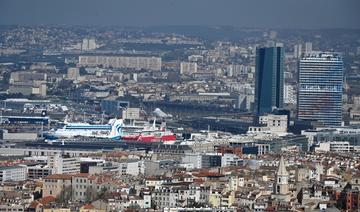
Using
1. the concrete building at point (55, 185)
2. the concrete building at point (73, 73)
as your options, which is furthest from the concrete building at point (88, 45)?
the concrete building at point (55, 185)

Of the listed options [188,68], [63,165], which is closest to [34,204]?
[63,165]

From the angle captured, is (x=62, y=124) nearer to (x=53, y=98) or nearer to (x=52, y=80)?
(x=53, y=98)

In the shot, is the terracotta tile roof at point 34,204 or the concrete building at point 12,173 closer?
the terracotta tile roof at point 34,204

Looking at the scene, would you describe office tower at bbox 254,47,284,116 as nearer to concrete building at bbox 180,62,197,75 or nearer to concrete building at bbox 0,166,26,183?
concrete building at bbox 180,62,197,75

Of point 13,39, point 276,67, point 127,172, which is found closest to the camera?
point 127,172

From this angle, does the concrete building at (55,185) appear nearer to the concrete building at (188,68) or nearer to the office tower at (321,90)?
the office tower at (321,90)

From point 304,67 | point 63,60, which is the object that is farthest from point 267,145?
point 63,60
